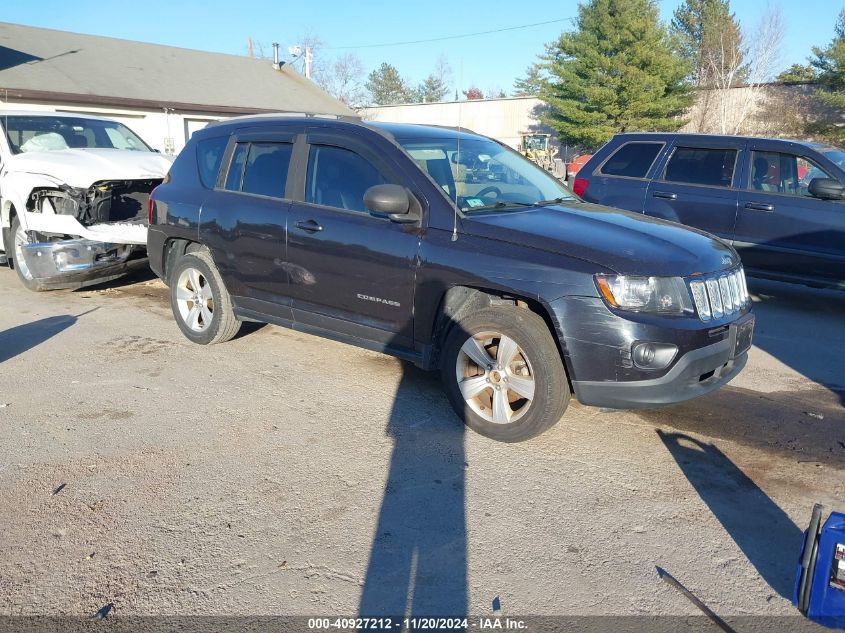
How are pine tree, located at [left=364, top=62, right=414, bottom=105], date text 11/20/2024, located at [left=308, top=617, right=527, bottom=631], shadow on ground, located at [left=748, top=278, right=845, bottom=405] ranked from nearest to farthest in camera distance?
1. date text 11/20/2024, located at [left=308, top=617, right=527, bottom=631]
2. shadow on ground, located at [left=748, top=278, right=845, bottom=405]
3. pine tree, located at [left=364, top=62, right=414, bottom=105]

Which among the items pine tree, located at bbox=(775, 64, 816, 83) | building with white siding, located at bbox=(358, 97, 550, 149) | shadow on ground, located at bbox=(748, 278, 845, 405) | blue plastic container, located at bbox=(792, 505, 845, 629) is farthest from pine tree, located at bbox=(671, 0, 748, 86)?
blue plastic container, located at bbox=(792, 505, 845, 629)

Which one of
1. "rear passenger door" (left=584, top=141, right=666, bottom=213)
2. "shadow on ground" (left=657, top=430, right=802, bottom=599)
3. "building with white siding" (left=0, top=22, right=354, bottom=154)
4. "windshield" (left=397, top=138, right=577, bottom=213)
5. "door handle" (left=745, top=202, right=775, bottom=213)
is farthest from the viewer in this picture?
"building with white siding" (left=0, top=22, right=354, bottom=154)

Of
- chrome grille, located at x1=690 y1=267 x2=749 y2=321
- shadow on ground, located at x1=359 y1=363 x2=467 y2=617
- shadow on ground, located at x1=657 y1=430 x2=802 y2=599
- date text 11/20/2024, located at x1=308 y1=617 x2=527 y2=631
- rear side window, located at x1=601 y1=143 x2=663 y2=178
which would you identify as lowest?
date text 11/20/2024, located at x1=308 y1=617 x2=527 y2=631

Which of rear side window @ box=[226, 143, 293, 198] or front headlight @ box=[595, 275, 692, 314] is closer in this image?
front headlight @ box=[595, 275, 692, 314]

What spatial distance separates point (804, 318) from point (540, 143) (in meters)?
34.5

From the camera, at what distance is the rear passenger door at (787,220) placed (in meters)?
7.25

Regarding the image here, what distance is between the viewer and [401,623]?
2.70 metres

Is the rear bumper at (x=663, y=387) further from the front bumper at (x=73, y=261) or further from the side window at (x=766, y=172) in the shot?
the front bumper at (x=73, y=261)

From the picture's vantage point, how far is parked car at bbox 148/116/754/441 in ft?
12.6

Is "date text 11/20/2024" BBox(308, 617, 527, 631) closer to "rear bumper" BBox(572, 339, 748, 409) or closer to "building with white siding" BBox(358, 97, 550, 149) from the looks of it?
"rear bumper" BBox(572, 339, 748, 409)

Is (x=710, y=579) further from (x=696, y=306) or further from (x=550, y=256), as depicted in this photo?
(x=550, y=256)

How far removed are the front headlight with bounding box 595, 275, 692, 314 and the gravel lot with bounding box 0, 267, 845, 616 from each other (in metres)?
0.93

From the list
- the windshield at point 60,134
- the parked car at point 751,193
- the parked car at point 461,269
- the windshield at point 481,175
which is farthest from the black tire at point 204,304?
the parked car at point 751,193

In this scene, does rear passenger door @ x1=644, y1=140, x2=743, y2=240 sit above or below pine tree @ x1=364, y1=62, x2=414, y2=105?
below
